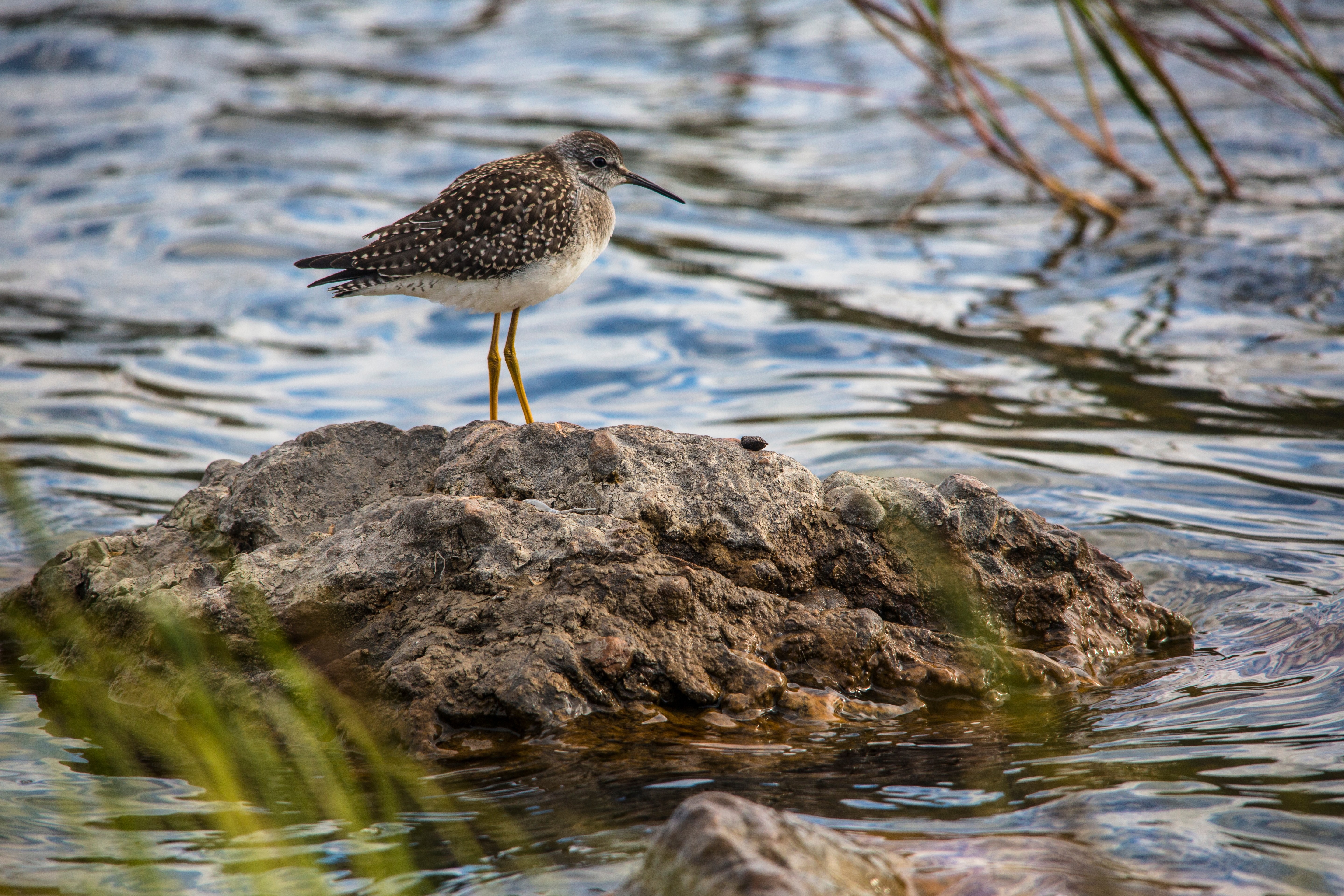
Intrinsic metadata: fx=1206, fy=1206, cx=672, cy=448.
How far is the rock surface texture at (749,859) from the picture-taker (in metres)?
2.66

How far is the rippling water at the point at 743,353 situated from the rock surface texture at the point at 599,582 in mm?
207

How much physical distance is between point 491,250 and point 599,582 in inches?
75.5

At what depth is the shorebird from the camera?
539cm

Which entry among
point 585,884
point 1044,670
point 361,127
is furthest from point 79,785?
point 361,127

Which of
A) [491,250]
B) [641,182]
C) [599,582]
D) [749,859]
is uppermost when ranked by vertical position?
[641,182]

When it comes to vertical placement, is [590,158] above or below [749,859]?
above

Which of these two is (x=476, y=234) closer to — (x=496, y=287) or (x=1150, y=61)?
(x=496, y=287)

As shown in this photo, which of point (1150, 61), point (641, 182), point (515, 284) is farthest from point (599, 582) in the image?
point (1150, 61)

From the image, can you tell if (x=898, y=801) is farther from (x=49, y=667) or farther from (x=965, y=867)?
(x=49, y=667)

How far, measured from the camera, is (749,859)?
2.68 meters

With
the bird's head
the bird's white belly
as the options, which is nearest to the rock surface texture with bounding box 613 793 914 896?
the bird's white belly

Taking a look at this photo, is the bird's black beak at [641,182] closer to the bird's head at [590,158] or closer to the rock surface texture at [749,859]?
the bird's head at [590,158]

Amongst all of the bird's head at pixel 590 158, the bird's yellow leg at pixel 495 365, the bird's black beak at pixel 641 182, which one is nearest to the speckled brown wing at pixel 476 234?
the bird's yellow leg at pixel 495 365

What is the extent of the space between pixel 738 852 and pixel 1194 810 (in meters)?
1.64
